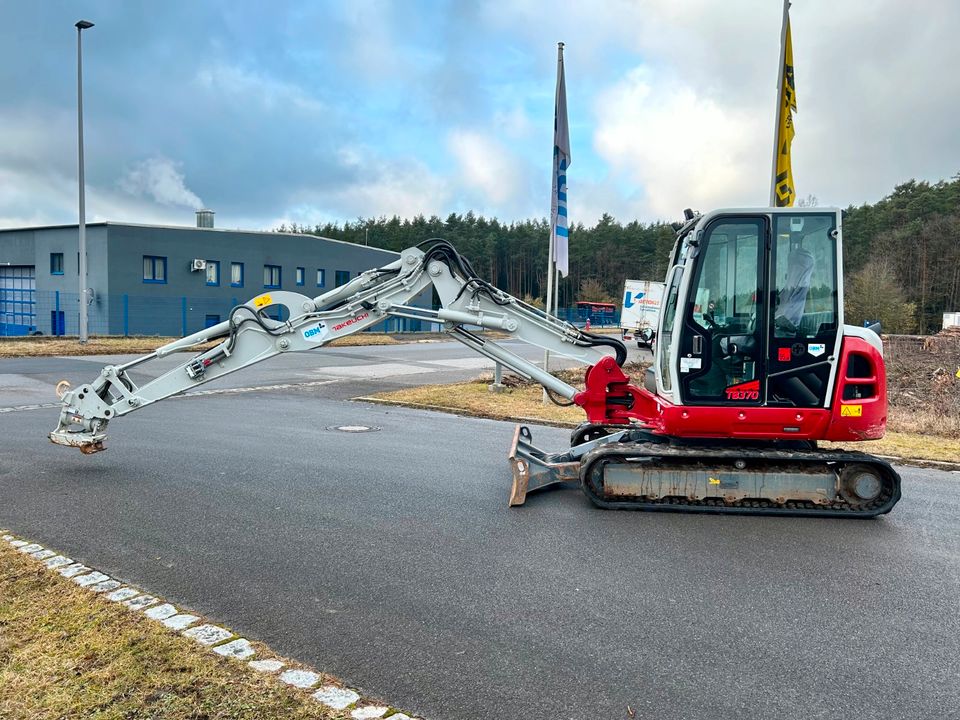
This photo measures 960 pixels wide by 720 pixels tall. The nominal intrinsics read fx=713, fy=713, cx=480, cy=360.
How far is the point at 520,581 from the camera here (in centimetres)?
519

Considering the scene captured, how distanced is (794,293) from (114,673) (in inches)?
248

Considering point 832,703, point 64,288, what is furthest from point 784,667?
point 64,288

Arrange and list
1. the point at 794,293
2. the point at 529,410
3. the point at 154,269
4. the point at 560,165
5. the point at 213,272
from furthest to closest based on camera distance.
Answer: the point at 213,272 → the point at 154,269 → the point at 560,165 → the point at 529,410 → the point at 794,293

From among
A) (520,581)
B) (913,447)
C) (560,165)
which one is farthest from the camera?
(560,165)

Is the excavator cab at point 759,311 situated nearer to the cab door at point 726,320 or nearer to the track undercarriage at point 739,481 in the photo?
the cab door at point 726,320

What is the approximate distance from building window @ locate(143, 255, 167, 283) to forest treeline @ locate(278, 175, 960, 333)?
1085 inches

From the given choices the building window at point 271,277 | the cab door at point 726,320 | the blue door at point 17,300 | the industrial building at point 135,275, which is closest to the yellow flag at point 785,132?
the cab door at point 726,320

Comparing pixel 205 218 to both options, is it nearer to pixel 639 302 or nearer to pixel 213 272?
pixel 213 272

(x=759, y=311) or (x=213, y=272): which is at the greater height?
(x=213, y=272)

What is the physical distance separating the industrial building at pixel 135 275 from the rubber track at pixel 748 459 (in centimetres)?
3751

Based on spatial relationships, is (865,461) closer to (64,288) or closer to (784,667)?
(784,667)

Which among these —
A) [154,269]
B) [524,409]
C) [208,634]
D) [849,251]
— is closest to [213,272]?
[154,269]

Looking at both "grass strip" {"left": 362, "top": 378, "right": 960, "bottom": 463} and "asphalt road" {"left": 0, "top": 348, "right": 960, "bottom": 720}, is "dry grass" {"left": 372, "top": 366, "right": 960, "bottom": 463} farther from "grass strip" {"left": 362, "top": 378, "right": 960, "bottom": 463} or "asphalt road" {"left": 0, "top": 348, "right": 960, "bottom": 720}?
"asphalt road" {"left": 0, "top": 348, "right": 960, "bottom": 720}

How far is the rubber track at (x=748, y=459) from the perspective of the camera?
6863 mm
